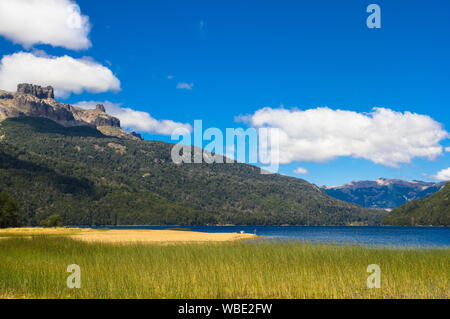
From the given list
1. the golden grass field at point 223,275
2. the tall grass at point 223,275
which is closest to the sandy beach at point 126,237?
the golden grass field at point 223,275

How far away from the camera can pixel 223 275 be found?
1781cm

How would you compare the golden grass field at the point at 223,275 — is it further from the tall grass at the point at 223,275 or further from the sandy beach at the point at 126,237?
the sandy beach at the point at 126,237

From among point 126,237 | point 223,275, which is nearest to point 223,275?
point 223,275

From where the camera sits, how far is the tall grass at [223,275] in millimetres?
15203

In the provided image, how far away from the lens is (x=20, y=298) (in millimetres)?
13953

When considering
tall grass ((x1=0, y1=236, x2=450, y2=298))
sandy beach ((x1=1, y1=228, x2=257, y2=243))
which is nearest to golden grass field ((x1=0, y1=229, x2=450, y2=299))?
tall grass ((x1=0, y1=236, x2=450, y2=298))

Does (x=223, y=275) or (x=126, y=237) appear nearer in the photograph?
(x=223, y=275)

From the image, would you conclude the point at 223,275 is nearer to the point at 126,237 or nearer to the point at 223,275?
the point at 223,275

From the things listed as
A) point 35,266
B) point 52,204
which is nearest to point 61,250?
point 35,266

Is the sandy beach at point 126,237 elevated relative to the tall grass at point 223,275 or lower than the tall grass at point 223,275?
lower

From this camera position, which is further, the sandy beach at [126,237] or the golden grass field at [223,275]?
the sandy beach at [126,237]

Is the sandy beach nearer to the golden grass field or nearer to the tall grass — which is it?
the golden grass field

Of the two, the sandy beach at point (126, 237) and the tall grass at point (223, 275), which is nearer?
the tall grass at point (223, 275)

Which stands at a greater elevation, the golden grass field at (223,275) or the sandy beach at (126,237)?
the golden grass field at (223,275)
